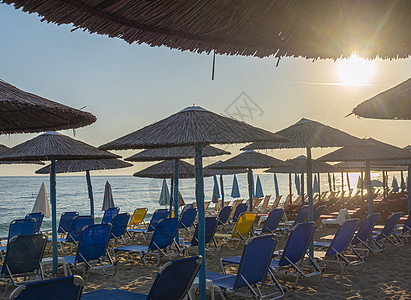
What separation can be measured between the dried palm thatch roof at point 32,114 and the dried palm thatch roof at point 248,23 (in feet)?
1.99

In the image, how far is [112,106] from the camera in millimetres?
20047

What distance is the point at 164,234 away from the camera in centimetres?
712

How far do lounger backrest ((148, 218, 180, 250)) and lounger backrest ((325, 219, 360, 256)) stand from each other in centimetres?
244

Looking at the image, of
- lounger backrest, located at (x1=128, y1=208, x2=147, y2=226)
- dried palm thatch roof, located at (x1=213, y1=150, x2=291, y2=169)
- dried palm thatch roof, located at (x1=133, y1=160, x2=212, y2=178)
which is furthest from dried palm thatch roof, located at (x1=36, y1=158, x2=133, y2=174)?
dried palm thatch roof, located at (x1=213, y1=150, x2=291, y2=169)

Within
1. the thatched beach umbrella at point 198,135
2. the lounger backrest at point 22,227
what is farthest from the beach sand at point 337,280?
the lounger backrest at point 22,227

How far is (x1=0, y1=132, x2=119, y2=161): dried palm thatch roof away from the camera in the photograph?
632 cm

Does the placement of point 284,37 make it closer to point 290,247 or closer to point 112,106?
point 290,247

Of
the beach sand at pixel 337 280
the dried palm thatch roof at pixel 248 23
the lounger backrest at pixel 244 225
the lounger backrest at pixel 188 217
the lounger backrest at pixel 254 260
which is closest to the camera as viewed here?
the dried palm thatch roof at pixel 248 23

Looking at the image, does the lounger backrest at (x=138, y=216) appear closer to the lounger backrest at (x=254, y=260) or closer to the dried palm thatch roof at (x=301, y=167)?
the dried palm thatch roof at (x=301, y=167)

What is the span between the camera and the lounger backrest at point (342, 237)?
20.2ft

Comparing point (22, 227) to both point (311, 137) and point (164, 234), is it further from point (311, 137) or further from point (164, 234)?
point (311, 137)

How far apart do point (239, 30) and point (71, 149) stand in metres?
4.62

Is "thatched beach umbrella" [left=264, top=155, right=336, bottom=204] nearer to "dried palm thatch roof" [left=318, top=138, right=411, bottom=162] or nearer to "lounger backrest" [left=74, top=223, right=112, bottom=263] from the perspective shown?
"dried palm thatch roof" [left=318, top=138, right=411, bottom=162]

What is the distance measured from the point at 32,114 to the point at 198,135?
1672mm
